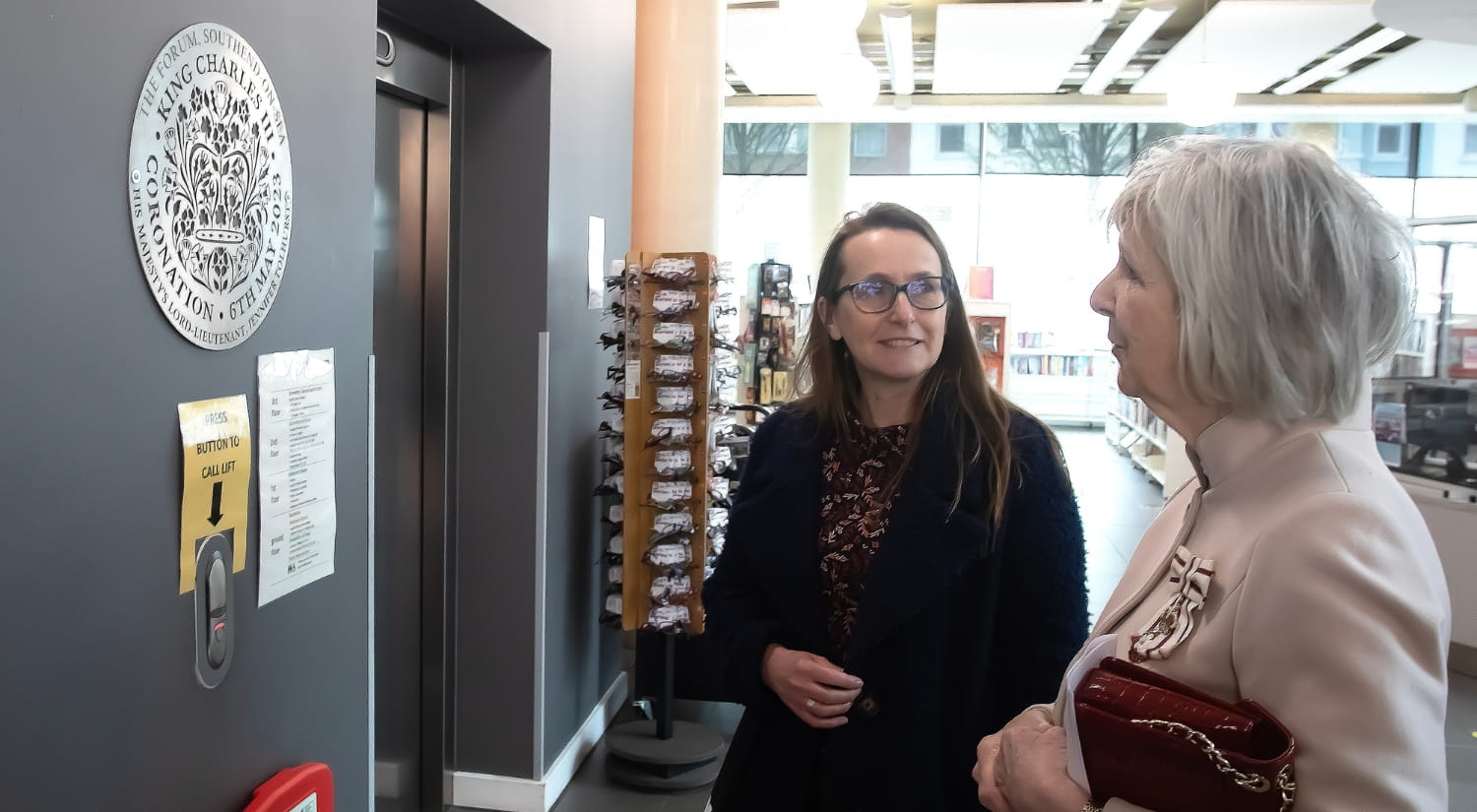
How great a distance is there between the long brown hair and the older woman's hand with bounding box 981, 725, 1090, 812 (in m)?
0.59

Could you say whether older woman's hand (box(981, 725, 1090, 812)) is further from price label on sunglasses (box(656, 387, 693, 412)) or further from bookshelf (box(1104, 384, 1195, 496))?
bookshelf (box(1104, 384, 1195, 496))

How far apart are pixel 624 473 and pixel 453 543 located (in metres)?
0.61

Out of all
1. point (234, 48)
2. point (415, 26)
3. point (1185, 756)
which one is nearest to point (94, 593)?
point (234, 48)

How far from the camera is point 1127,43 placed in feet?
28.8

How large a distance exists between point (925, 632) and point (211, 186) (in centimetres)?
131

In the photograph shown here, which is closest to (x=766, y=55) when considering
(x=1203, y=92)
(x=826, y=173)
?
(x=826, y=173)

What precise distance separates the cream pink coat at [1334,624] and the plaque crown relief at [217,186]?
145 cm

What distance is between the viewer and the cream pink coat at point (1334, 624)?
86cm

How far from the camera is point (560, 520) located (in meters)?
3.71

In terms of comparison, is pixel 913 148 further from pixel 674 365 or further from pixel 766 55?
pixel 674 365

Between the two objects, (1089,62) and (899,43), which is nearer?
(899,43)

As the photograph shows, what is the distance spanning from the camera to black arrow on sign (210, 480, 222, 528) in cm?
171

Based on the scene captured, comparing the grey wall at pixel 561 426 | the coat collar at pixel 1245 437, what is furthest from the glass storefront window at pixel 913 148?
the coat collar at pixel 1245 437

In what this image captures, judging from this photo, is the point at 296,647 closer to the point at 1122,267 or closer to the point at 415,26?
the point at 1122,267
